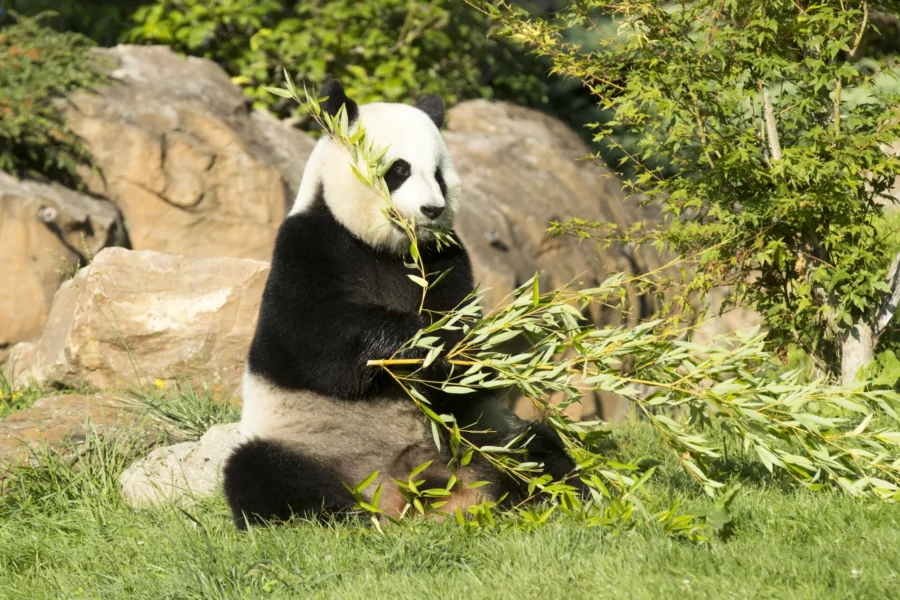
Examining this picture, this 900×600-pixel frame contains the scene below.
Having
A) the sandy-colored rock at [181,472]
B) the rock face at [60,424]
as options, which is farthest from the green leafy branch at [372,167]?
the rock face at [60,424]

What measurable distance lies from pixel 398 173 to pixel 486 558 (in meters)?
1.53

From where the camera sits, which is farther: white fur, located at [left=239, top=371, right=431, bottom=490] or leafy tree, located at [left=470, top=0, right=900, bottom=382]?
leafy tree, located at [left=470, top=0, right=900, bottom=382]

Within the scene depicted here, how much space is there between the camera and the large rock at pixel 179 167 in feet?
25.5

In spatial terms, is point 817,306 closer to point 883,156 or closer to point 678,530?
point 883,156

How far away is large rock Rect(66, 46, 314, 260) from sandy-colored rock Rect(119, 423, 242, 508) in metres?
3.22

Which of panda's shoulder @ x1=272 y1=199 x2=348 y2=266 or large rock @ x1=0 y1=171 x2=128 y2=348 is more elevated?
panda's shoulder @ x1=272 y1=199 x2=348 y2=266

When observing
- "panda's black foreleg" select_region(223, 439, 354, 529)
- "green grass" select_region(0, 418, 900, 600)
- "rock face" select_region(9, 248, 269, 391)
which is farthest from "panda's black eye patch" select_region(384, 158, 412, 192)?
"rock face" select_region(9, 248, 269, 391)

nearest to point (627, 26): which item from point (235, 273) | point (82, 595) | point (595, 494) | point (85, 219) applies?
point (595, 494)

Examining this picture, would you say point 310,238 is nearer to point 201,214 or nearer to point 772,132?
point 772,132

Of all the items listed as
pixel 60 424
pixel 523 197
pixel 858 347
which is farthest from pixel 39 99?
pixel 858 347

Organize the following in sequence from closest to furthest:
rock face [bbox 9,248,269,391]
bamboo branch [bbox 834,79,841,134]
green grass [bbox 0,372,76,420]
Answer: bamboo branch [bbox 834,79,841,134] < green grass [bbox 0,372,76,420] < rock face [bbox 9,248,269,391]

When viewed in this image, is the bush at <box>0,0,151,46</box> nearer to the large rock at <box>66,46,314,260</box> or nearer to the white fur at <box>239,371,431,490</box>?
the large rock at <box>66,46,314,260</box>

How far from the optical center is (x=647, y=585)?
109 inches

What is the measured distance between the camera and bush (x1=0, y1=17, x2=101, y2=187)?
23.9 feet
